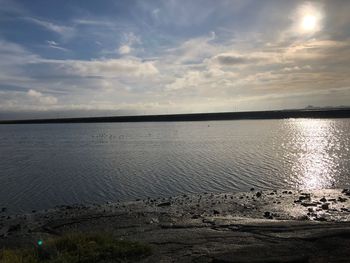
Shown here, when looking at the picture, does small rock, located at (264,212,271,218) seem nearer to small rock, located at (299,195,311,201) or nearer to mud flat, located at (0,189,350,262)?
mud flat, located at (0,189,350,262)

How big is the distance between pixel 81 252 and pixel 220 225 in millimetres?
6750

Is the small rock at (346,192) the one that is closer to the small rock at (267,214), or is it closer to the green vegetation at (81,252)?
the small rock at (267,214)

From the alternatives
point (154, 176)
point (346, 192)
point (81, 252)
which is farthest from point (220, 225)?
point (154, 176)

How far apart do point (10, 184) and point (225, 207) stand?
61.7 ft

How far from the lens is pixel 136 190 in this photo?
2544cm

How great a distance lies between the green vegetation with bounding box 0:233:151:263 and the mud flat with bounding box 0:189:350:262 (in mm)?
765

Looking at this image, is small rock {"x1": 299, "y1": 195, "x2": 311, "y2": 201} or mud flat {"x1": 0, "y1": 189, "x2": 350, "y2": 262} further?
small rock {"x1": 299, "y1": 195, "x2": 311, "y2": 201}

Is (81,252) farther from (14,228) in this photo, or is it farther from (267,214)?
(267,214)

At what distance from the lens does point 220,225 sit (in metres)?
15.9

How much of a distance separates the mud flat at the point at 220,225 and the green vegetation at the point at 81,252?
0.76 meters

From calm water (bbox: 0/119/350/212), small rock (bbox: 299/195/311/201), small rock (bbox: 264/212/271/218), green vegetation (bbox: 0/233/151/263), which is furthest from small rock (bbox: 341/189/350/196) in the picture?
green vegetation (bbox: 0/233/151/263)

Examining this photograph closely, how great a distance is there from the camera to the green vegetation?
1104cm

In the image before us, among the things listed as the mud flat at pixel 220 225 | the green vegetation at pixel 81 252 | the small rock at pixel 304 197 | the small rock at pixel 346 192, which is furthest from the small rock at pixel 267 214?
the green vegetation at pixel 81 252

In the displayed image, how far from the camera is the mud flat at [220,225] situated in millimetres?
11805
